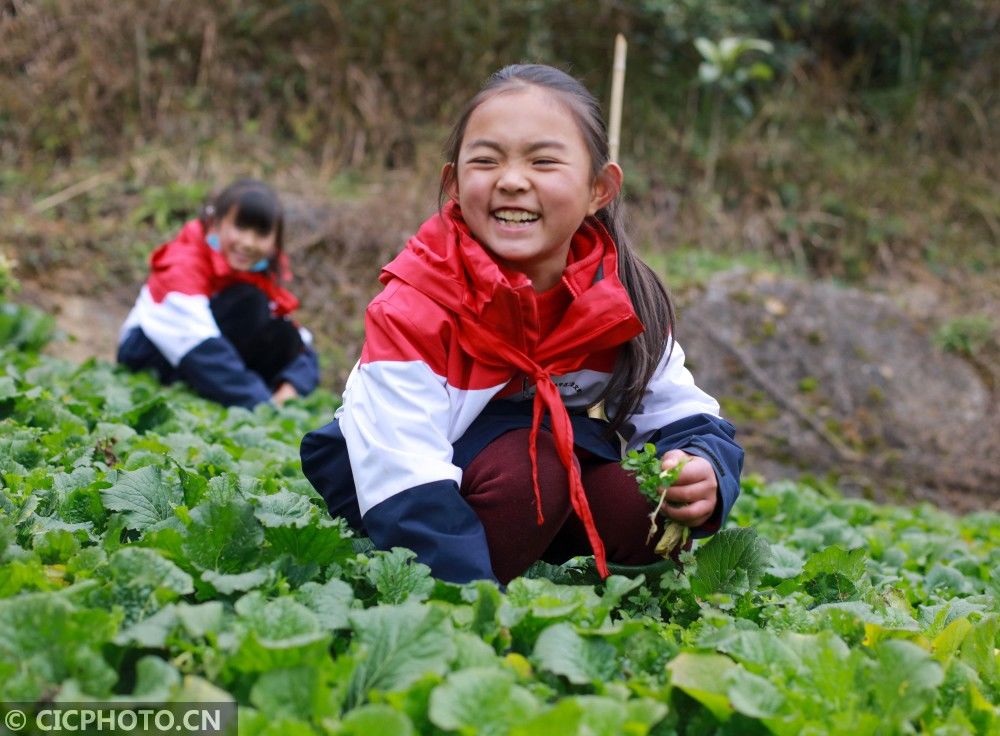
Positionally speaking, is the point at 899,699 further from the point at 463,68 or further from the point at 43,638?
the point at 463,68

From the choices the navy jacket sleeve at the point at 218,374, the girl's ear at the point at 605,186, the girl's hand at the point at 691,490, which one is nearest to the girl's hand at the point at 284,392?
the navy jacket sleeve at the point at 218,374

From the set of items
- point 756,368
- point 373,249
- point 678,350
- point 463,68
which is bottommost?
point 756,368

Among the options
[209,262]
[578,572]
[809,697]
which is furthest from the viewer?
[209,262]

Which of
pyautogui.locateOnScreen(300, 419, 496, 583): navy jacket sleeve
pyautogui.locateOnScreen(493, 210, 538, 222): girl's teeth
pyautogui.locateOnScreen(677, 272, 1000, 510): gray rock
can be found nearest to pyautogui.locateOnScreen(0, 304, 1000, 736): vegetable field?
pyautogui.locateOnScreen(300, 419, 496, 583): navy jacket sleeve

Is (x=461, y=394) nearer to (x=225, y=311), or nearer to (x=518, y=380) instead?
(x=518, y=380)

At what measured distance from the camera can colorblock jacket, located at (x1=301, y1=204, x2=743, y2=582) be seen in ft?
6.64

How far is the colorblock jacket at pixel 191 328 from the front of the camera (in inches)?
192

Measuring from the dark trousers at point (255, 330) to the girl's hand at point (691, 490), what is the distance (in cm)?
355

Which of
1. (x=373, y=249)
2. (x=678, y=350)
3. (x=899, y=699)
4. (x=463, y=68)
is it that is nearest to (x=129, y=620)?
(x=899, y=699)

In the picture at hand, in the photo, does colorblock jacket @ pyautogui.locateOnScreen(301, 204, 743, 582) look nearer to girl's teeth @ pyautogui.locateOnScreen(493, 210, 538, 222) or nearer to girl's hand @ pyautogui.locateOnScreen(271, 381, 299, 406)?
girl's teeth @ pyautogui.locateOnScreen(493, 210, 538, 222)

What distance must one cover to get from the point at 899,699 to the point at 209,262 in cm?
428

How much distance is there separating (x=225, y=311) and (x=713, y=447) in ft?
11.6

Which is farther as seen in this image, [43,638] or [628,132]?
[628,132]

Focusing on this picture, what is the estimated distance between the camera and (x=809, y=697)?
1586 mm
